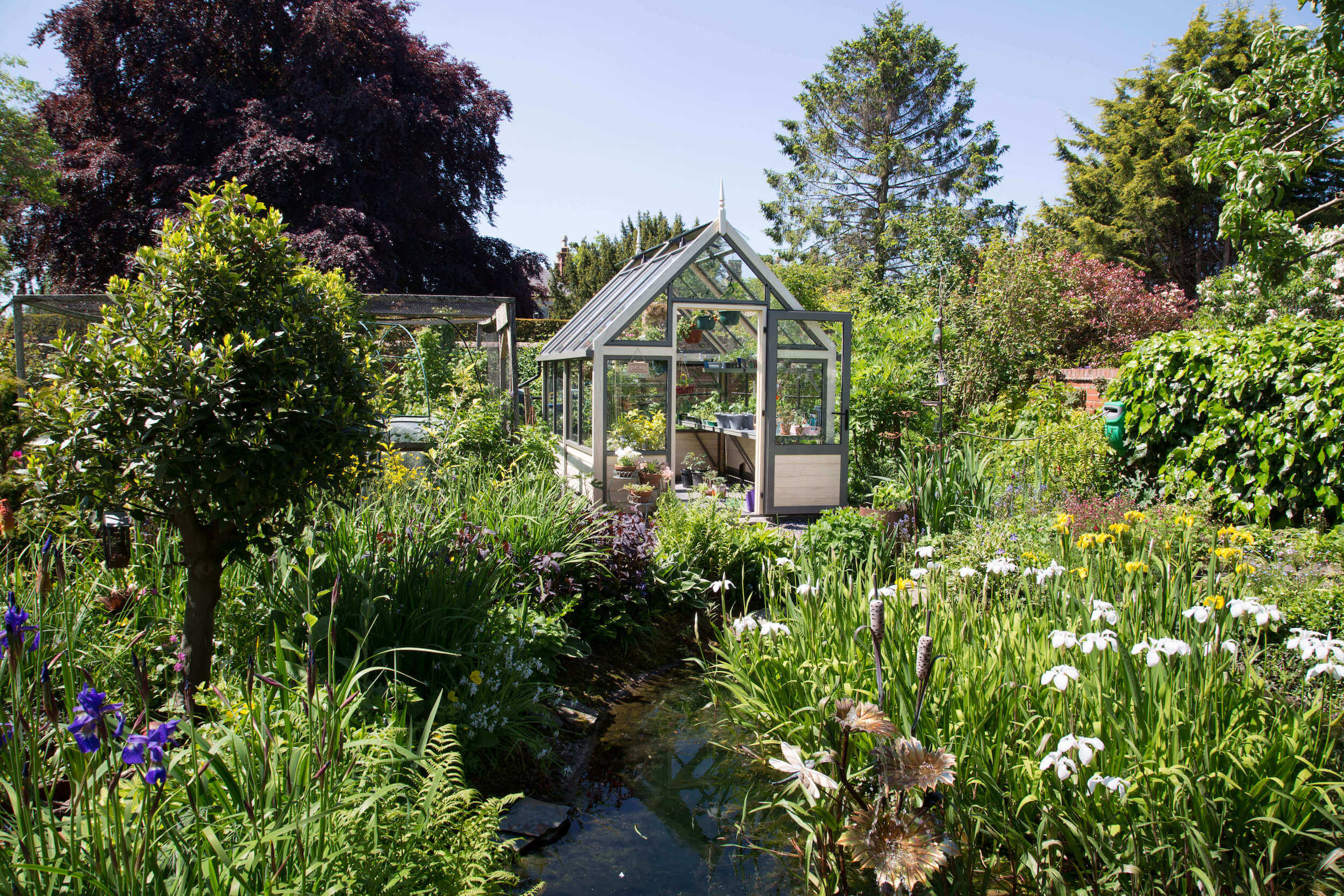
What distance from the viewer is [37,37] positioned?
16078 millimetres

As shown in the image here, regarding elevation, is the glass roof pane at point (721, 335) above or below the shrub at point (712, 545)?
above

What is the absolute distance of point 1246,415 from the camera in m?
5.50

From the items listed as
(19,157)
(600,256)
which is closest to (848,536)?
(19,157)

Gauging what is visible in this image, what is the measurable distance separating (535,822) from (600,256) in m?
27.3

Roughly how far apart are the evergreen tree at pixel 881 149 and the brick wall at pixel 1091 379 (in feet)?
49.7

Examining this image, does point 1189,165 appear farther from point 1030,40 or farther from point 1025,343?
point 1025,343

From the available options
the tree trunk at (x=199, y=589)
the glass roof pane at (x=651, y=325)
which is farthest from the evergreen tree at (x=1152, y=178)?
the tree trunk at (x=199, y=589)

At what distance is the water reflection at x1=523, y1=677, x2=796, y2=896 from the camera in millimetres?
2652

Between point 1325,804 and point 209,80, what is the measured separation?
19910 millimetres

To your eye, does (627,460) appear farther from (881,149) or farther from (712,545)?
(881,149)

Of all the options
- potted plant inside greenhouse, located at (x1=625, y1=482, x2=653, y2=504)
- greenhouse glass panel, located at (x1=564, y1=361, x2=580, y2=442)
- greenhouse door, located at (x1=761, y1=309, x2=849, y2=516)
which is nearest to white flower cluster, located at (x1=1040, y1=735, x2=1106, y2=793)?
potted plant inside greenhouse, located at (x1=625, y1=482, x2=653, y2=504)

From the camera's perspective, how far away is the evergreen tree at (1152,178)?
2083 centimetres

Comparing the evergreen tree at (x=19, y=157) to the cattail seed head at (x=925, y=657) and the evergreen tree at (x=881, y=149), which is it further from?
the cattail seed head at (x=925, y=657)

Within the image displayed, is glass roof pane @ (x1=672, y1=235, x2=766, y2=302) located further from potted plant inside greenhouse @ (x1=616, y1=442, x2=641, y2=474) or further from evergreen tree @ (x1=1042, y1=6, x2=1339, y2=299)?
evergreen tree @ (x1=1042, y1=6, x2=1339, y2=299)
